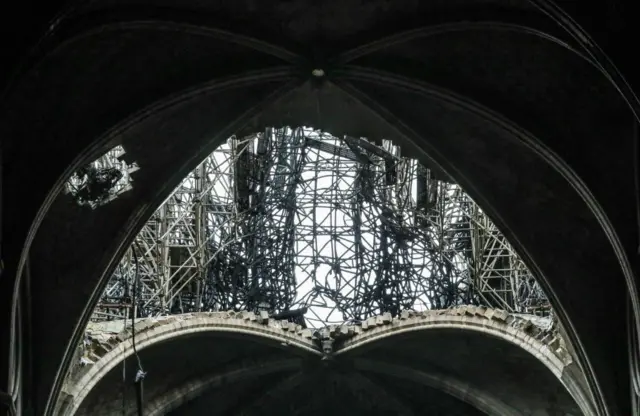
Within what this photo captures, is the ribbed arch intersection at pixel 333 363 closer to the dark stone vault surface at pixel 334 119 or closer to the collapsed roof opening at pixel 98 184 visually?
the dark stone vault surface at pixel 334 119

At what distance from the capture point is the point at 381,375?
74.8 feet

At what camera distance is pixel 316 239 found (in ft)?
82.9

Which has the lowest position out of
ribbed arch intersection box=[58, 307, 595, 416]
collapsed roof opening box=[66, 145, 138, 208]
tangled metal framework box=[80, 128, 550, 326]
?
ribbed arch intersection box=[58, 307, 595, 416]

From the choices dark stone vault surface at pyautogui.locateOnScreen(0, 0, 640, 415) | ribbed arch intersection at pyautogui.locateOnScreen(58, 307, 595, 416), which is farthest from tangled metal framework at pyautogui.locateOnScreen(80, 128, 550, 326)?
dark stone vault surface at pyautogui.locateOnScreen(0, 0, 640, 415)

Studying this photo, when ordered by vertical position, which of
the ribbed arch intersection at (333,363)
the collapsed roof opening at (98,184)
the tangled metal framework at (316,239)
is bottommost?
the ribbed arch intersection at (333,363)

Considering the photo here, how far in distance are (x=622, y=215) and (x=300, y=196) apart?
31.0 feet

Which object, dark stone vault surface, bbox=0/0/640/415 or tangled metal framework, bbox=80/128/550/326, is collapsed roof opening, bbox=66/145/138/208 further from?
tangled metal framework, bbox=80/128/550/326

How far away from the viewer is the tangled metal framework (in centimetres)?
2362

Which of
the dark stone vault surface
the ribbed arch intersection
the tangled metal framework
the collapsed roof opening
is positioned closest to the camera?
the dark stone vault surface

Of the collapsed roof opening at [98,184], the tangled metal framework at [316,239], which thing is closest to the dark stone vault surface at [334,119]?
the collapsed roof opening at [98,184]

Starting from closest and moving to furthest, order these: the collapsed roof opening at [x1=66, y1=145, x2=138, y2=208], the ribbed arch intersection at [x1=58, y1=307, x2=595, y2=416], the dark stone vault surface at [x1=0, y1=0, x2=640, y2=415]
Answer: the dark stone vault surface at [x1=0, y1=0, x2=640, y2=415]
the collapsed roof opening at [x1=66, y1=145, x2=138, y2=208]
the ribbed arch intersection at [x1=58, y1=307, x2=595, y2=416]

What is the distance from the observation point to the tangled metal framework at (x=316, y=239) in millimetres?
23625

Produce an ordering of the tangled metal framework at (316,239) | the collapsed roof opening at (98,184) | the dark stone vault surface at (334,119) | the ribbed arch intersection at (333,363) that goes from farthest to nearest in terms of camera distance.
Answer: the tangled metal framework at (316,239)
the ribbed arch intersection at (333,363)
the collapsed roof opening at (98,184)
the dark stone vault surface at (334,119)

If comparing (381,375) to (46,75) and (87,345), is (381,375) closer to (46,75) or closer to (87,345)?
(87,345)
